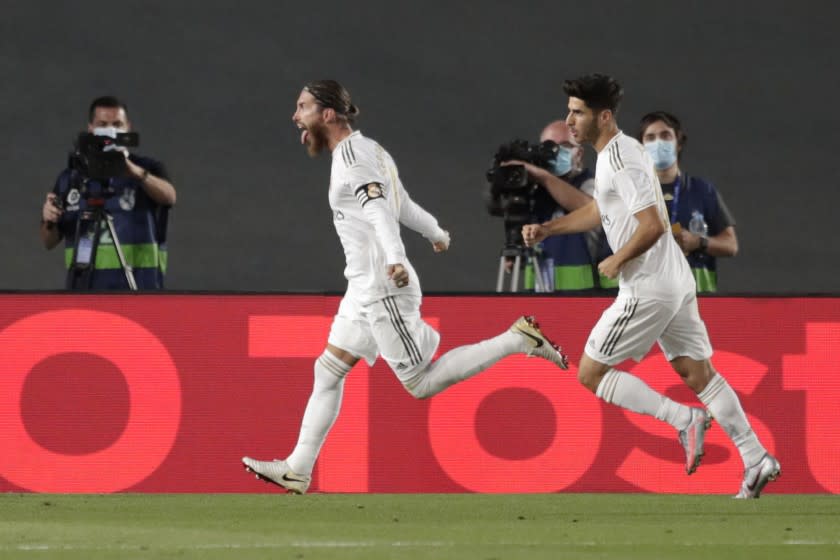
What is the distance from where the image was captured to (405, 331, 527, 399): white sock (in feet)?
21.4

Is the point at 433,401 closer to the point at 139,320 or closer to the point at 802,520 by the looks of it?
the point at 139,320

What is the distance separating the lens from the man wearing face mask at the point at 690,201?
796 cm

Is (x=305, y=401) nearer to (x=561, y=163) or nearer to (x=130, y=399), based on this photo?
(x=130, y=399)

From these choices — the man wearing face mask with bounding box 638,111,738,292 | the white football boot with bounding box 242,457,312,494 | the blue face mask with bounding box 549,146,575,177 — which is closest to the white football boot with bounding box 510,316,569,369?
the white football boot with bounding box 242,457,312,494

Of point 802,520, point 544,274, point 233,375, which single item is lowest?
point 802,520

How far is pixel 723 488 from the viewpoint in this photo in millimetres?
7586

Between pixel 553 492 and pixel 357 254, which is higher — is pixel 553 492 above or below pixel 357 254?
below

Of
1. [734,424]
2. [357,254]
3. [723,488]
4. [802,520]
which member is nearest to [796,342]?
[723,488]

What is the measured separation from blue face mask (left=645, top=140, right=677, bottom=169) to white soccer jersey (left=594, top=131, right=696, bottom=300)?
1.75m

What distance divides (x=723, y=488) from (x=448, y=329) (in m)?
1.44

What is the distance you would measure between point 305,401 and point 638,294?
200 centimetres

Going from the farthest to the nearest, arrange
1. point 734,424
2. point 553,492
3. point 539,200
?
point 539,200, point 553,492, point 734,424

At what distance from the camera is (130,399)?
755cm

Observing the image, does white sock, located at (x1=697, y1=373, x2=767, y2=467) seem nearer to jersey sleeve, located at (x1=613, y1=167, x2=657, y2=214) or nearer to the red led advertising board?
jersey sleeve, located at (x1=613, y1=167, x2=657, y2=214)
